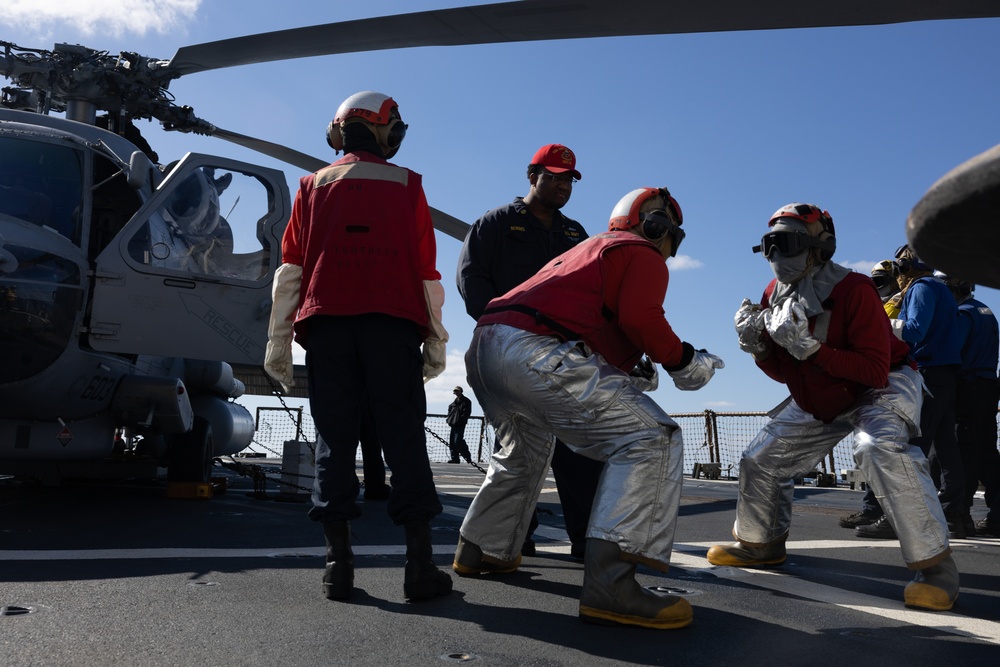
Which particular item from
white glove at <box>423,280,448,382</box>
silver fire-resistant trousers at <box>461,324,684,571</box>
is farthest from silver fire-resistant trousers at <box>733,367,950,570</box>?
white glove at <box>423,280,448,382</box>

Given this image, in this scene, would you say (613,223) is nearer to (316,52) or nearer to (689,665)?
(689,665)

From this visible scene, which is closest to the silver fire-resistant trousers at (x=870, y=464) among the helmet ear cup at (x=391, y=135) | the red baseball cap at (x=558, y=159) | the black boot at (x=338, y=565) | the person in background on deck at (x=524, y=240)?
the person in background on deck at (x=524, y=240)

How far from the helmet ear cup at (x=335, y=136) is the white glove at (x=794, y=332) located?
1.92 meters

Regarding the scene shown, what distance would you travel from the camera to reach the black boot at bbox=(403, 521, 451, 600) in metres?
2.96

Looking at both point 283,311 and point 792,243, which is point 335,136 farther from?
point 792,243

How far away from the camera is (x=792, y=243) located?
3.78 metres

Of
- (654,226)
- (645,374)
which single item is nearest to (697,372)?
(645,374)

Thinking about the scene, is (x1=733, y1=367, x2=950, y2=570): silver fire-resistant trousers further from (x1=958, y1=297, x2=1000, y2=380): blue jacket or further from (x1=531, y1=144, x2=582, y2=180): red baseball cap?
(x1=958, y1=297, x2=1000, y2=380): blue jacket

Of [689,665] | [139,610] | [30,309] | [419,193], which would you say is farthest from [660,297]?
[30,309]

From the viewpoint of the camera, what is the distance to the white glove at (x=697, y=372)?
311cm

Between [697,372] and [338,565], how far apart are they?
4.63ft

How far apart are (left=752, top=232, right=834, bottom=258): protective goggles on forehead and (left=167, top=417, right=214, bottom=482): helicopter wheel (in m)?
4.65

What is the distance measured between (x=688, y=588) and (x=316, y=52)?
495 centimetres

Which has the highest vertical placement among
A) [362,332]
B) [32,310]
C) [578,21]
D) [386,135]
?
[578,21]
